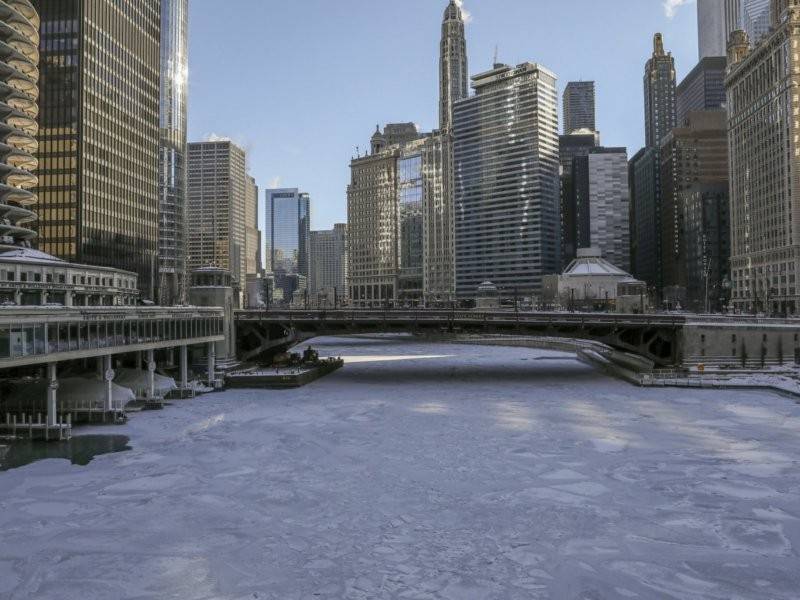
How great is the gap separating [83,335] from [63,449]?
10775 mm

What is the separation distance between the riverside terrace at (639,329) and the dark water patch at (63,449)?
46.5 meters

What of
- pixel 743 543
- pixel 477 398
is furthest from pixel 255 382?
pixel 743 543

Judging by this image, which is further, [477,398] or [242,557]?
[477,398]

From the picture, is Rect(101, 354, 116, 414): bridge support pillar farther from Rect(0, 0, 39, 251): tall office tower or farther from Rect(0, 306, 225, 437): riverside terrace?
Rect(0, 0, 39, 251): tall office tower

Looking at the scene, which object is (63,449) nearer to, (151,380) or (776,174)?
(151,380)

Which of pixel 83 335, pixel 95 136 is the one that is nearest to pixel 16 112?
pixel 95 136

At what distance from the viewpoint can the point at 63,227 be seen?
480ft

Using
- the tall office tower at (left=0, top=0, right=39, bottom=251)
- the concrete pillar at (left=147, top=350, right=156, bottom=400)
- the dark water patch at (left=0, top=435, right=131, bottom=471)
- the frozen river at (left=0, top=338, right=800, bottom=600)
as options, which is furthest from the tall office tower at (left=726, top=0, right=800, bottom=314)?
the tall office tower at (left=0, top=0, right=39, bottom=251)

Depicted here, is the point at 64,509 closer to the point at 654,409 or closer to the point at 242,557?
the point at 242,557

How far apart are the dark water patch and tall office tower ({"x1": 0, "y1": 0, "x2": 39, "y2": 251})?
67.3m

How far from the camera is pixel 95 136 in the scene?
154000 millimetres

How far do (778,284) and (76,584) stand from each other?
19299 cm

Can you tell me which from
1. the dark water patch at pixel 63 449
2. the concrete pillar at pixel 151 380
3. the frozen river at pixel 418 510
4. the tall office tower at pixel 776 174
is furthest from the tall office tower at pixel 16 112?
the tall office tower at pixel 776 174

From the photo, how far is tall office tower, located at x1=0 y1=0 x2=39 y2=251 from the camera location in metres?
103
